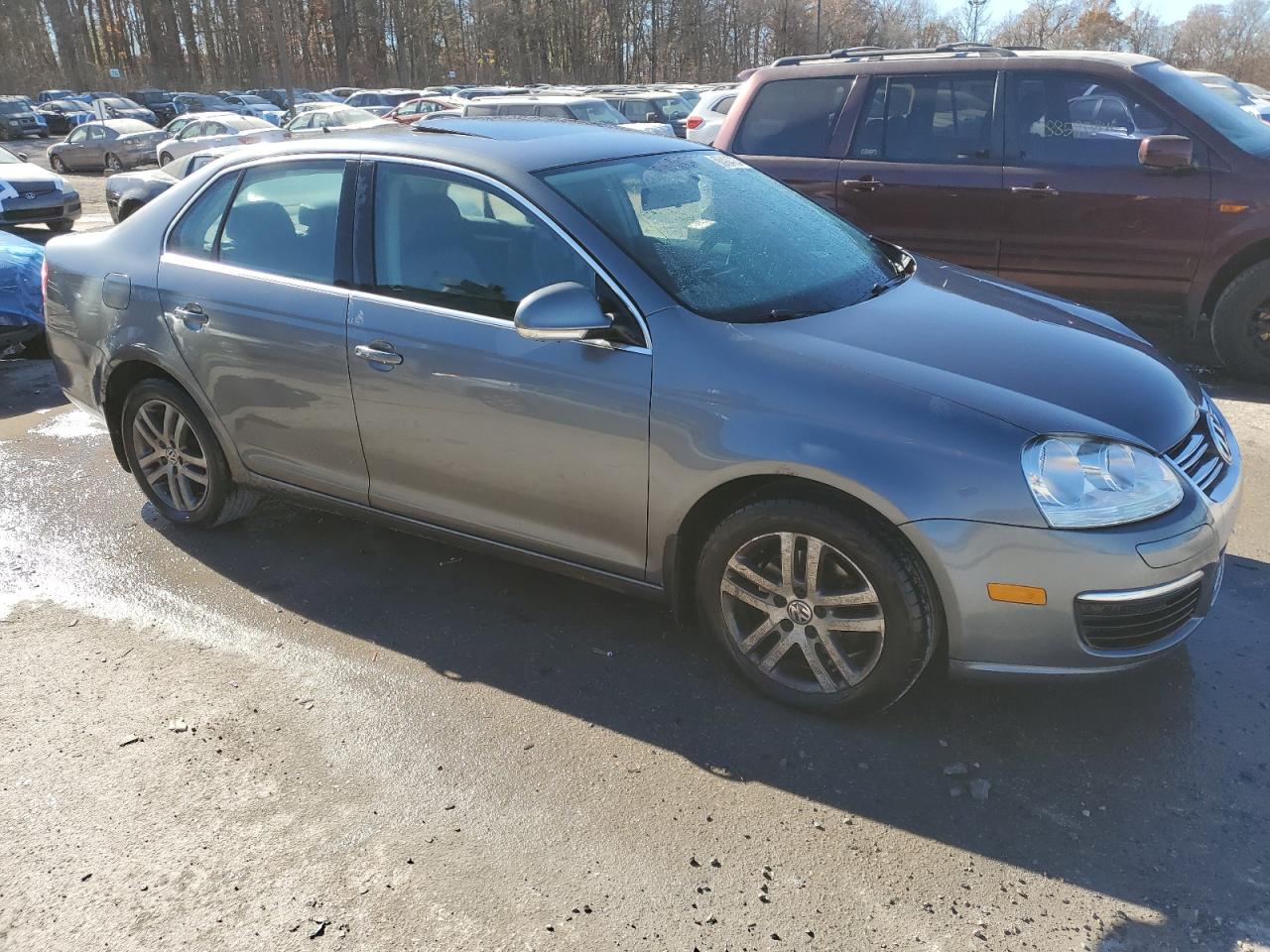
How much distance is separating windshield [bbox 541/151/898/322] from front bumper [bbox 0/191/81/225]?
13.9 meters

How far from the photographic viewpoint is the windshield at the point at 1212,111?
5895mm

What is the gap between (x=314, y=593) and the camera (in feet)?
13.0

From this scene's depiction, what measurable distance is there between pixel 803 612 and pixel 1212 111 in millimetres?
5030

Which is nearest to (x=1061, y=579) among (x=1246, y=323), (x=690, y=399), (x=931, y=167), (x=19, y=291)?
(x=690, y=399)

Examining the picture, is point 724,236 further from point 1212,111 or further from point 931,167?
point 1212,111

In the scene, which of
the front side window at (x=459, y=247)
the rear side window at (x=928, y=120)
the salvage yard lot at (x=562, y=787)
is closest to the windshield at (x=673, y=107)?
the rear side window at (x=928, y=120)

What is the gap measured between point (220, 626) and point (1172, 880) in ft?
10.4

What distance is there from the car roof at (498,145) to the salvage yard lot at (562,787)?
1.61 metres

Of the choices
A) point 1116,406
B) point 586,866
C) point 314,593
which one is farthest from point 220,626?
point 1116,406

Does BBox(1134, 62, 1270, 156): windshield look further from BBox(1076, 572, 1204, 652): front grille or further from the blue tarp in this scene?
the blue tarp

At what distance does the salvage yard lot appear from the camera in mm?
2359

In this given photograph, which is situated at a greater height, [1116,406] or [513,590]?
[1116,406]

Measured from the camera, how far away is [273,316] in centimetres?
373

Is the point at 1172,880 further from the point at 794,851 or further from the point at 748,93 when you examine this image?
the point at 748,93
